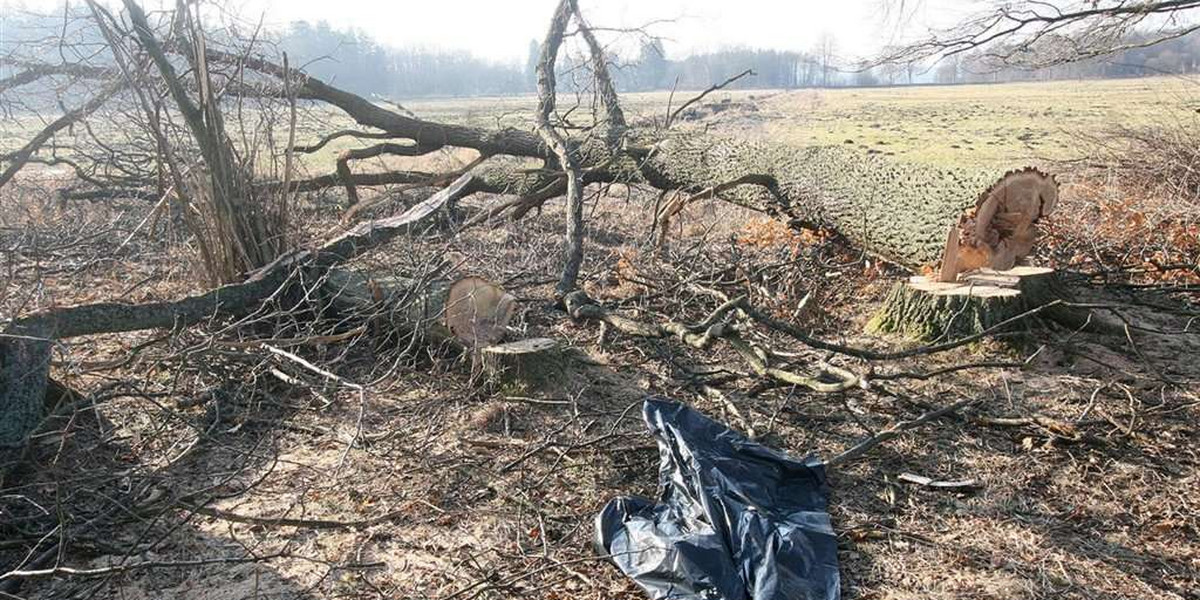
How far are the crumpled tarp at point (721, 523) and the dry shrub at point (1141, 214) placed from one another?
139 inches

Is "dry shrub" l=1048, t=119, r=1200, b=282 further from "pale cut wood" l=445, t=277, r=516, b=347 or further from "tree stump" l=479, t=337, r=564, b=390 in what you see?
"pale cut wood" l=445, t=277, r=516, b=347

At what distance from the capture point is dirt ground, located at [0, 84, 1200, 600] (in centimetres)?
254

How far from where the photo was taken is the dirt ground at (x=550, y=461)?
8.34 feet

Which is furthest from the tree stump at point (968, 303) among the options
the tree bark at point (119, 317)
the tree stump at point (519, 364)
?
the tree bark at point (119, 317)

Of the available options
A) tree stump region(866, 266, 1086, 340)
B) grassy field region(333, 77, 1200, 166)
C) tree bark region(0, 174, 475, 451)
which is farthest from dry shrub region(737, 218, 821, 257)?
grassy field region(333, 77, 1200, 166)

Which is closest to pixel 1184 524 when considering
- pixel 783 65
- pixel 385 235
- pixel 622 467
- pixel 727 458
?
pixel 727 458

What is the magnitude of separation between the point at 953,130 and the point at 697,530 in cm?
2142

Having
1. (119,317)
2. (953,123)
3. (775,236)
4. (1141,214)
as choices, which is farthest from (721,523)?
(953,123)

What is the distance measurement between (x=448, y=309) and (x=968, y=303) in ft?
9.46

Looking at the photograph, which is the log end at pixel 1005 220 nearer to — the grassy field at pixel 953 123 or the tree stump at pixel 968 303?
the tree stump at pixel 968 303

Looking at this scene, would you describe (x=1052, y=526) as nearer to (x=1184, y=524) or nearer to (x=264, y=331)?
(x=1184, y=524)

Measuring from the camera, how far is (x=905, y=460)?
325 centimetres

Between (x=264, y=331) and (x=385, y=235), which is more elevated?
(x=385, y=235)

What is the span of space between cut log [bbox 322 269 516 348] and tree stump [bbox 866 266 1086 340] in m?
2.31
